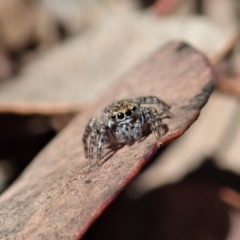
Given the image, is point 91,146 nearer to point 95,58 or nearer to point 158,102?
point 158,102

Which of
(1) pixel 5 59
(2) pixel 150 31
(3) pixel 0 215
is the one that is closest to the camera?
(3) pixel 0 215

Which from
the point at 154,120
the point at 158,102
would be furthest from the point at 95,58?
the point at 154,120

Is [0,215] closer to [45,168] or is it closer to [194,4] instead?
[45,168]

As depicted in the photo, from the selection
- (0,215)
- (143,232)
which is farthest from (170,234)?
(0,215)

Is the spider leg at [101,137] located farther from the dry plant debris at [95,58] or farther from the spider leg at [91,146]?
the dry plant debris at [95,58]

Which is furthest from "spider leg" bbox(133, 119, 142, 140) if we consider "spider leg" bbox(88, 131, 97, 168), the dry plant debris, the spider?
the dry plant debris

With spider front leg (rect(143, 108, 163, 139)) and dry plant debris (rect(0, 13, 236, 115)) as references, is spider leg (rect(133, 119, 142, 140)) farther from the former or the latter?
dry plant debris (rect(0, 13, 236, 115))

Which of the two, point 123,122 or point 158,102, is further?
point 123,122
